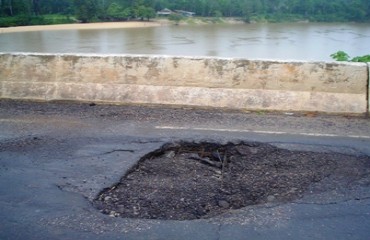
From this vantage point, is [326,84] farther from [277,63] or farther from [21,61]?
[21,61]

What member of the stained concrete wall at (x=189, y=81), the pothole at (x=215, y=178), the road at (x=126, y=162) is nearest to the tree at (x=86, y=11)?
the stained concrete wall at (x=189, y=81)

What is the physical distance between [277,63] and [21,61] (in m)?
4.40

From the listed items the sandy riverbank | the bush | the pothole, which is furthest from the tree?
the pothole

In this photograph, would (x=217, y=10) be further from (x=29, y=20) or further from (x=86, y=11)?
(x=29, y=20)

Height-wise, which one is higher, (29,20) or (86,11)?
(86,11)

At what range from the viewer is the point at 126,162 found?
443 centimetres

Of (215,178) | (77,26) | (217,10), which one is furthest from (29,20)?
(215,178)

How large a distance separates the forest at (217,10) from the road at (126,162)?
6567 cm

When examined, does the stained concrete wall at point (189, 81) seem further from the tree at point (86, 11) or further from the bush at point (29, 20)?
the tree at point (86, 11)

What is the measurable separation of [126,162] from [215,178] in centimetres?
99

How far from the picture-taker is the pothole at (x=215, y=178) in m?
3.48

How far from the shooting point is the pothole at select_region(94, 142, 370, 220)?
3.48m

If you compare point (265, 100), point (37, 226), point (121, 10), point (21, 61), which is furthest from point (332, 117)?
point (121, 10)

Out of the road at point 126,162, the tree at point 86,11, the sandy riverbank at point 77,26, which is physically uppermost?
the road at point 126,162
